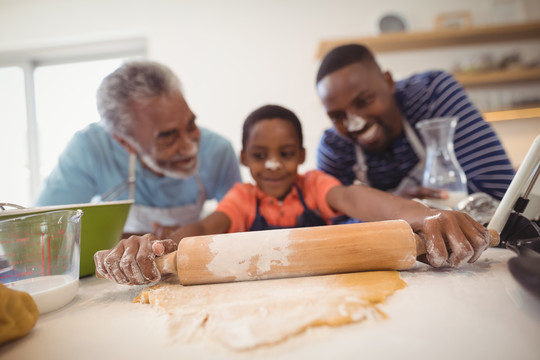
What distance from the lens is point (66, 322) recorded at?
387mm

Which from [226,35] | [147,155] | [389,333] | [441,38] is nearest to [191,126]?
[147,155]

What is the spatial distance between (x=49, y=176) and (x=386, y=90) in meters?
1.24

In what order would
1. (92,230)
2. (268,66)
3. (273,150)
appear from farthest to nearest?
(268,66) → (273,150) → (92,230)

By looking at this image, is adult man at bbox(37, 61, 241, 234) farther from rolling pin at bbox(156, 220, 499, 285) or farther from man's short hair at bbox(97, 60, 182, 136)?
rolling pin at bbox(156, 220, 499, 285)

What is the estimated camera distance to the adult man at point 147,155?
101cm

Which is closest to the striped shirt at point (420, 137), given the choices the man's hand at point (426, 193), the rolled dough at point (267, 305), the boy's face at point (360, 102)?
the boy's face at point (360, 102)

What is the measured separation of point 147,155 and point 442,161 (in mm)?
918

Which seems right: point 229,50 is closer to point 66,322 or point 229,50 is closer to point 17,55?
point 17,55

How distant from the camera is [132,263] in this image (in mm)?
459

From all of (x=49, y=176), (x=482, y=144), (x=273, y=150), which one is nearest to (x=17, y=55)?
(x=49, y=176)

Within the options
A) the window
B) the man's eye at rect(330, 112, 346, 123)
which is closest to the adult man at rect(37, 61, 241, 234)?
the man's eye at rect(330, 112, 346, 123)

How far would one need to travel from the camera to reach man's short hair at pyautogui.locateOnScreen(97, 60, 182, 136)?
100cm

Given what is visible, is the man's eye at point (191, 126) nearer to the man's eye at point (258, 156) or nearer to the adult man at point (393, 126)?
the man's eye at point (258, 156)

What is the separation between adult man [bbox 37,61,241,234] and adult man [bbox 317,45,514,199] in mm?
461
